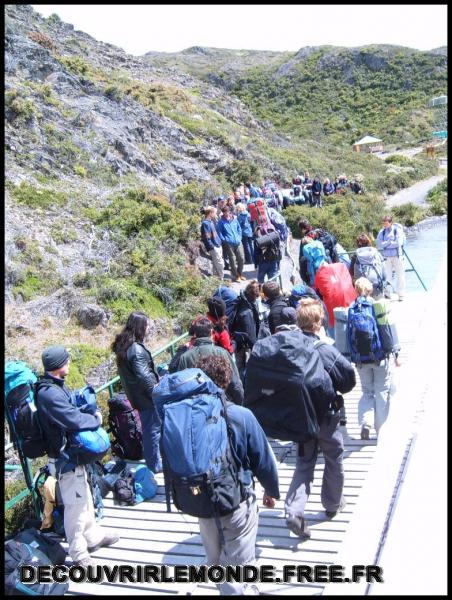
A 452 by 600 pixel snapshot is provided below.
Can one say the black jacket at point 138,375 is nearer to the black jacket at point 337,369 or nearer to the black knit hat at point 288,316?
the black knit hat at point 288,316

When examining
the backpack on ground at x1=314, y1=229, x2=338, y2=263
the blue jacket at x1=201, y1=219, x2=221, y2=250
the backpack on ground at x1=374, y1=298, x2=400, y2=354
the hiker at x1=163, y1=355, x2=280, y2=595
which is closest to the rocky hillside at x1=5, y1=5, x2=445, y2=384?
the blue jacket at x1=201, y1=219, x2=221, y2=250

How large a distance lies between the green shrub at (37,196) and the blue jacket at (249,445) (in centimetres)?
1225

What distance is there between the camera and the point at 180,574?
442cm

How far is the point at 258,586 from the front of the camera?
13.0ft

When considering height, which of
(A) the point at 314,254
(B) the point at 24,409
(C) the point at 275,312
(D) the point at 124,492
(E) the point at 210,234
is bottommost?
(D) the point at 124,492

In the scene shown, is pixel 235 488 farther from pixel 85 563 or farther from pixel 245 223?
pixel 245 223

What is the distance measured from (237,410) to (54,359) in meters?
1.59

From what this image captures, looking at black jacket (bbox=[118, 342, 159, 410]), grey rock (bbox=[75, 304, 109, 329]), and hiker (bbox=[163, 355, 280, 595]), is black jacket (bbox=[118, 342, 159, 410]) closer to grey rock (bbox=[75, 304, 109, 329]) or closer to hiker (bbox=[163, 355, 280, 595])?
hiker (bbox=[163, 355, 280, 595])

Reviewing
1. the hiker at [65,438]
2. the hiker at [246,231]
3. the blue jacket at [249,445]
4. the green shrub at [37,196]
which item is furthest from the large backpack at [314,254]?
the green shrub at [37,196]

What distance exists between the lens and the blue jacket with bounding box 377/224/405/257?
35.3 feet

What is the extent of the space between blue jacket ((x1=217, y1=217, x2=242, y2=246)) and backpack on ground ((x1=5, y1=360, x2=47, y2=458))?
28.9ft

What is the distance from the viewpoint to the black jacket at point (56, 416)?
167 inches

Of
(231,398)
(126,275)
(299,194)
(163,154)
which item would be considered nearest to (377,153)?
(299,194)

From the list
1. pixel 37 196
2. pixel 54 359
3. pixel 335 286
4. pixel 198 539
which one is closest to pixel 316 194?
pixel 37 196
